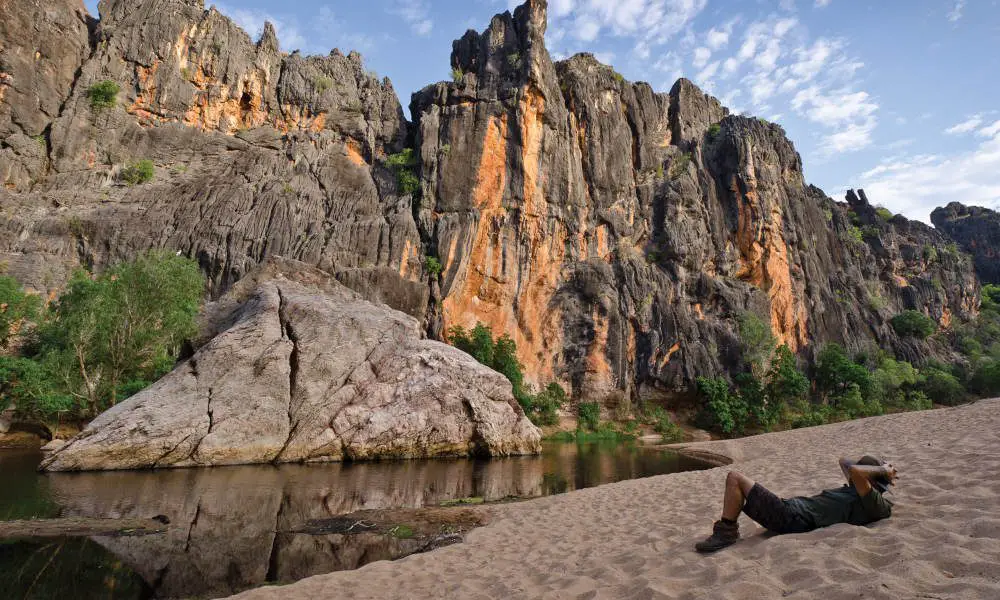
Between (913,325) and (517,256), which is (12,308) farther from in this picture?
(913,325)

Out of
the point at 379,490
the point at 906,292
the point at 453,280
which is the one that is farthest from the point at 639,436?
the point at 906,292

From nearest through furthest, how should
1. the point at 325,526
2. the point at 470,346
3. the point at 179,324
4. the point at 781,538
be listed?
the point at 781,538, the point at 325,526, the point at 179,324, the point at 470,346

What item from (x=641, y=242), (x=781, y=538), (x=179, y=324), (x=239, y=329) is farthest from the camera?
(x=641, y=242)

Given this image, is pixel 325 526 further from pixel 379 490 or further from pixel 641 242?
pixel 641 242

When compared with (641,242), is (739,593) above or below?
below

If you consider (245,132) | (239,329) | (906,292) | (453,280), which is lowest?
(239,329)

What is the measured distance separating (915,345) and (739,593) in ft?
267

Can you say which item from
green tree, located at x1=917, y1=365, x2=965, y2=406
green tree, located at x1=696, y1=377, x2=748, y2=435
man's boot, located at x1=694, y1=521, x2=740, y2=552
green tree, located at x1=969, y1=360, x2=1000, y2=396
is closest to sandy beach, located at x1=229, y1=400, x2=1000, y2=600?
man's boot, located at x1=694, y1=521, x2=740, y2=552

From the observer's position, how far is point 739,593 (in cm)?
383

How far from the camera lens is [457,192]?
47594mm

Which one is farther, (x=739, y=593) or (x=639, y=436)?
(x=639, y=436)

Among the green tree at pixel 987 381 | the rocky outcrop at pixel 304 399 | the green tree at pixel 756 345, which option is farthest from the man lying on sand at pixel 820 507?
the green tree at pixel 987 381

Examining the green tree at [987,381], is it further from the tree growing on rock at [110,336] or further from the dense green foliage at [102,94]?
the dense green foliage at [102,94]

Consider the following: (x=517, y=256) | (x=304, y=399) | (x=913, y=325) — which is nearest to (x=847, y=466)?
(x=304, y=399)
